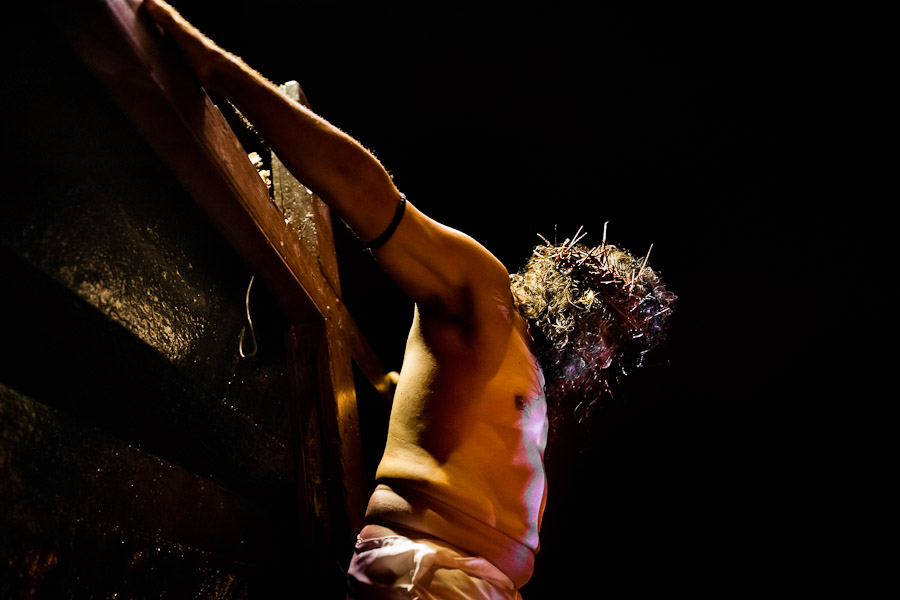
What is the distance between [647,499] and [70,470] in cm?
516

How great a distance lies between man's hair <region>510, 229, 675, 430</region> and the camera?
277cm

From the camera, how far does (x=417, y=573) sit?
4.94 feet

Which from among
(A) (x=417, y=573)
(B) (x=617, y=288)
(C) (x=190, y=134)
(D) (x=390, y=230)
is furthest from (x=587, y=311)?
(C) (x=190, y=134)

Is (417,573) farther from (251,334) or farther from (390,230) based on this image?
(251,334)

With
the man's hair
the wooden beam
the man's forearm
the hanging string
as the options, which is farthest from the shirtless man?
the hanging string

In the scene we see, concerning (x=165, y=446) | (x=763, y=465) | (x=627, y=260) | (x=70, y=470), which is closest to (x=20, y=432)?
(x=70, y=470)

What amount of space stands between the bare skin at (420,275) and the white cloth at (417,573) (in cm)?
14

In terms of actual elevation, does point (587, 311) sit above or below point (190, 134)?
above

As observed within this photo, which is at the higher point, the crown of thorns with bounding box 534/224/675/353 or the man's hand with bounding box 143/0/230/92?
the crown of thorns with bounding box 534/224/675/353

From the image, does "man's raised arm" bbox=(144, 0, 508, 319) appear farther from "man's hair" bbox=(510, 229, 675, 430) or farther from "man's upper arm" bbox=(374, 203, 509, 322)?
"man's hair" bbox=(510, 229, 675, 430)

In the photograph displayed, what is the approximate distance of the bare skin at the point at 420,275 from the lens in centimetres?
135

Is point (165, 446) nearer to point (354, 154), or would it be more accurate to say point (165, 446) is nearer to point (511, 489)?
point (354, 154)

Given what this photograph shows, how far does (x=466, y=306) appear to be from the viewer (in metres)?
1.92

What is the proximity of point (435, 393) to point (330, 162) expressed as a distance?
1002 mm
